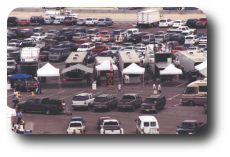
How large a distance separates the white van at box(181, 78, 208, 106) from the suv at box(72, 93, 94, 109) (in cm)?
145

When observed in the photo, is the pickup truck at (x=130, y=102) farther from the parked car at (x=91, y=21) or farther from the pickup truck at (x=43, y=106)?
the parked car at (x=91, y=21)

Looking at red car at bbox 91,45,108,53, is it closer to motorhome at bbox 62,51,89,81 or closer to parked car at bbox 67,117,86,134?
motorhome at bbox 62,51,89,81

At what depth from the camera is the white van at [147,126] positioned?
1101 centimetres

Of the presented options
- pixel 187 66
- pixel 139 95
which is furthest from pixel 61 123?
pixel 187 66

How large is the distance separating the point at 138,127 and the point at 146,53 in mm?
1171

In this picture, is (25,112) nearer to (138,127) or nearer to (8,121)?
(8,121)

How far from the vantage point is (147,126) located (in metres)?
11.0

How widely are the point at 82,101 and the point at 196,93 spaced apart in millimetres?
1771

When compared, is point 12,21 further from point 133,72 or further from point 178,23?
point 178,23

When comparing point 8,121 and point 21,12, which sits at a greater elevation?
point 21,12

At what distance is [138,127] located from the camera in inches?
436

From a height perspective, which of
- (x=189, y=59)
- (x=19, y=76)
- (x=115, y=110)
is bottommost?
(x=115, y=110)

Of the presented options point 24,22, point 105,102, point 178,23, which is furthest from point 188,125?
point 24,22

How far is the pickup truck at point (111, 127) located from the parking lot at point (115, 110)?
7cm
